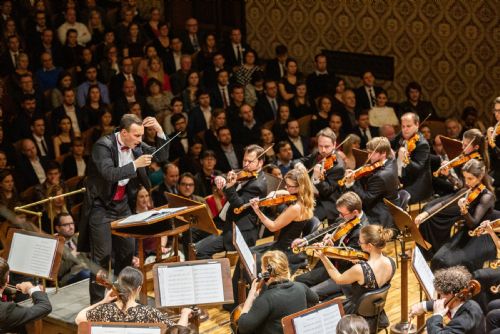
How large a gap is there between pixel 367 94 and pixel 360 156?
2.66 m

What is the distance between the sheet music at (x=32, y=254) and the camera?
237 inches

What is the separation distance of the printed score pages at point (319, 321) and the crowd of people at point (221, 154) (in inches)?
10.1

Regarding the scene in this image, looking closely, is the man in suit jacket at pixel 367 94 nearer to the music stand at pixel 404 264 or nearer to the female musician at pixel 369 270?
the music stand at pixel 404 264

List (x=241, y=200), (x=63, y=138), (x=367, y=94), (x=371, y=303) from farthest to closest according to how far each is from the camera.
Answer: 1. (x=367, y=94)
2. (x=63, y=138)
3. (x=241, y=200)
4. (x=371, y=303)

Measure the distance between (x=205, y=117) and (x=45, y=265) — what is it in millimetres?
3995

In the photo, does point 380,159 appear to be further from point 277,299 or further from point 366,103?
point 366,103

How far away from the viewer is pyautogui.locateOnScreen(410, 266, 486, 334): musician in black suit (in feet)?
15.9

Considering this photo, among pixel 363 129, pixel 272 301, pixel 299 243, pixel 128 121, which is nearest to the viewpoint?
pixel 272 301

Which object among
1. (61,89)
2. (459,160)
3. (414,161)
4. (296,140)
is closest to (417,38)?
(296,140)

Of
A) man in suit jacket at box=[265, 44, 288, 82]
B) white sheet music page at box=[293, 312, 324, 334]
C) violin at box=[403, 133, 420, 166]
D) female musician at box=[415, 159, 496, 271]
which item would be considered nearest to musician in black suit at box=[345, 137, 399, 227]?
violin at box=[403, 133, 420, 166]

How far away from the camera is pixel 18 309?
5355 mm

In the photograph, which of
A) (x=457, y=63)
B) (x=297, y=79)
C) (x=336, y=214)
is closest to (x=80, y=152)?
(x=336, y=214)

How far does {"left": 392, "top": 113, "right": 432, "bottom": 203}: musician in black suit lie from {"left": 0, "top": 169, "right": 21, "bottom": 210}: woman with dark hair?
11.5 ft

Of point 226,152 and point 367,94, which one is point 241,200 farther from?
point 367,94
